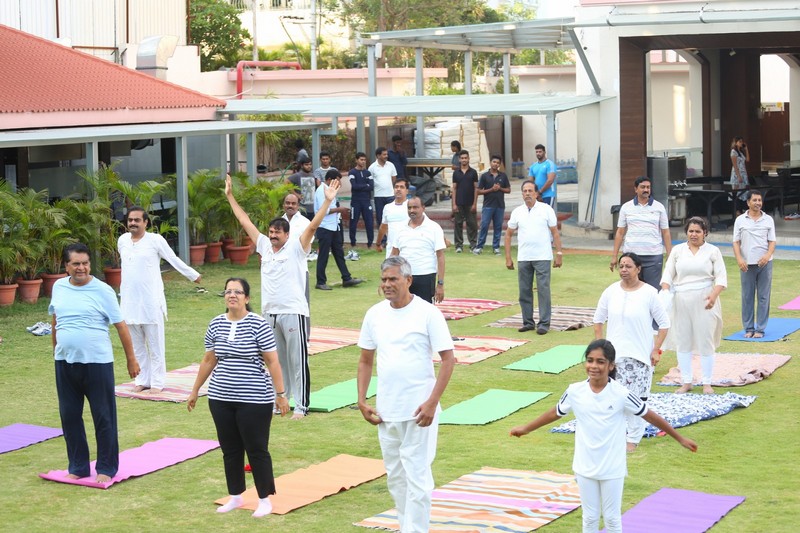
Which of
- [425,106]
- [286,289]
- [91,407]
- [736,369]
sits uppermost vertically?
[425,106]

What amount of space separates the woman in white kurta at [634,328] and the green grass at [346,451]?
0.51 meters

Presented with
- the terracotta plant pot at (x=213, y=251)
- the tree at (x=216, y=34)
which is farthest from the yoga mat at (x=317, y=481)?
the tree at (x=216, y=34)

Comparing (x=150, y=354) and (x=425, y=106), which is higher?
(x=425, y=106)

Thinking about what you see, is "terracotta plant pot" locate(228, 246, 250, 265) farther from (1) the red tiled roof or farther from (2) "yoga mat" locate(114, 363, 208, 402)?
(2) "yoga mat" locate(114, 363, 208, 402)

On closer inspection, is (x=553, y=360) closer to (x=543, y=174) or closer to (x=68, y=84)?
(x=543, y=174)

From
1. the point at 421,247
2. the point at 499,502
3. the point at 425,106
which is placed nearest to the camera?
the point at 499,502

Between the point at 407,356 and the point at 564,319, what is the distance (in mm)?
8711

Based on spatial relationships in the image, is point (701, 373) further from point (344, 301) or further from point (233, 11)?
point (233, 11)

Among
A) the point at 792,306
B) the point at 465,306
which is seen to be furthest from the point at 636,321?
the point at 792,306

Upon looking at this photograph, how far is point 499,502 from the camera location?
26.6 ft

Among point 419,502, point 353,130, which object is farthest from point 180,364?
point 353,130

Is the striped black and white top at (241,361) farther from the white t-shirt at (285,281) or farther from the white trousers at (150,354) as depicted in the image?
the white trousers at (150,354)

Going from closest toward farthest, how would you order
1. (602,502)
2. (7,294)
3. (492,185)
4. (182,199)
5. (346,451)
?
(602,502) → (346,451) → (7,294) → (182,199) → (492,185)

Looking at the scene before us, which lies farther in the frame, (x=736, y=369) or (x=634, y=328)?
(x=736, y=369)
